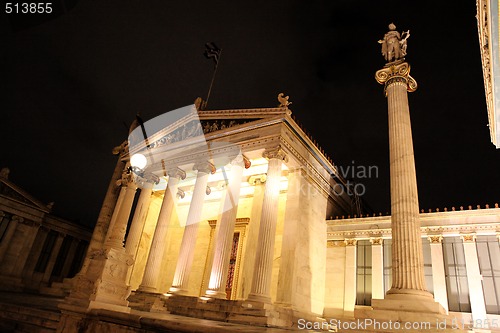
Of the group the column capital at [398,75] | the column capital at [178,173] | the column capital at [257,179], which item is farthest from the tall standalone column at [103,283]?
the column capital at [398,75]

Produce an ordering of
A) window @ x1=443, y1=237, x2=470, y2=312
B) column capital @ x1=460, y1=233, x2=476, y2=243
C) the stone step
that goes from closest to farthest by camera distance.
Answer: the stone step < window @ x1=443, y1=237, x2=470, y2=312 < column capital @ x1=460, y1=233, x2=476, y2=243

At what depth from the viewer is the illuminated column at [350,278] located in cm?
1839

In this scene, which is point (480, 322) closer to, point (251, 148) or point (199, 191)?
point (251, 148)

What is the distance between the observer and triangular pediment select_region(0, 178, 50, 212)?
30.9 meters

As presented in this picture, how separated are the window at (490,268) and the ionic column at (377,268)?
15.2 feet

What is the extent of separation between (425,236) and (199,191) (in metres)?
12.7

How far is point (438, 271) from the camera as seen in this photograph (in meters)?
16.8

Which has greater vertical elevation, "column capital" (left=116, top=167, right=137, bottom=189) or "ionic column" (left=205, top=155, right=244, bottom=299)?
"column capital" (left=116, top=167, right=137, bottom=189)

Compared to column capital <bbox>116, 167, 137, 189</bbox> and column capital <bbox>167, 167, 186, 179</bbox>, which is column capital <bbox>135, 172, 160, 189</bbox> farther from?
column capital <bbox>167, 167, 186, 179</bbox>

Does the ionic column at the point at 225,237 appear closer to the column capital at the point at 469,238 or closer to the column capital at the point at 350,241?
the column capital at the point at 350,241

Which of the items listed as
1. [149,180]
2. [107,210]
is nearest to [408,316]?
[149,180]

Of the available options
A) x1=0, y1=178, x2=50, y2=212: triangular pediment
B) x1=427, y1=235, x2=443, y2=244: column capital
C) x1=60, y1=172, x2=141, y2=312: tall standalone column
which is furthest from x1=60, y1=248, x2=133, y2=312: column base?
x1=0, y1=178, x2=50, y2=212: triangular pediment

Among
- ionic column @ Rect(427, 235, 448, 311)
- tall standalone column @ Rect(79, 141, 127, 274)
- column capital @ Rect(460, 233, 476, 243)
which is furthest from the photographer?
tall standalone column @ Rect(79, 141, 127, 274)

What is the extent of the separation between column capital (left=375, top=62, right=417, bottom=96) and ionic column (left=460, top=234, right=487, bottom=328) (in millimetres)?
8572
